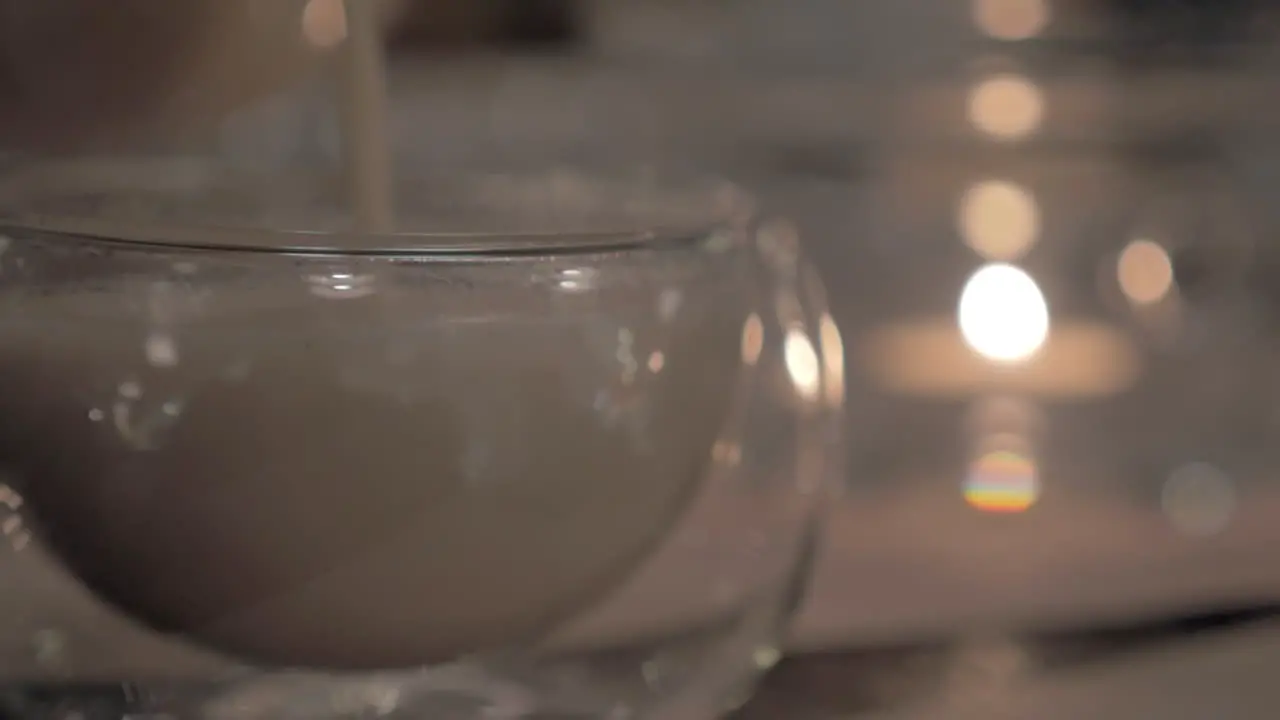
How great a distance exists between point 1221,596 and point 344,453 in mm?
338

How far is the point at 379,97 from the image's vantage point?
16.1 inches

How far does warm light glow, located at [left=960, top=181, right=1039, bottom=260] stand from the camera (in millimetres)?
1238

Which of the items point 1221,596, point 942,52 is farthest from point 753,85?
point 1221,596

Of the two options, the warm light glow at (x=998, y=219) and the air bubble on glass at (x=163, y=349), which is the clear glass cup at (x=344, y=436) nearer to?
the air bubble on glass at (x=163, y=349)

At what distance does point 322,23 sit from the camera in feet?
1.58

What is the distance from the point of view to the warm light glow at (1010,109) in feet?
4.05

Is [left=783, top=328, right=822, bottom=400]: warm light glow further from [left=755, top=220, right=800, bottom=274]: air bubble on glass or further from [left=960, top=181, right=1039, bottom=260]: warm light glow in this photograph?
[left=960, top=181, right=1039, bottom=260]: warm light glow

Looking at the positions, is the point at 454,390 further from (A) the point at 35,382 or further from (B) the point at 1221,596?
(B) the point at 1221,596

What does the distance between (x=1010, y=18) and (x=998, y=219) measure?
0.58 feet

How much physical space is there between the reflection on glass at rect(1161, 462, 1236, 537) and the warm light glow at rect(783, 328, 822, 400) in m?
0.17

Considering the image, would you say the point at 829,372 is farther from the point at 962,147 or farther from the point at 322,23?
the point at 962,147

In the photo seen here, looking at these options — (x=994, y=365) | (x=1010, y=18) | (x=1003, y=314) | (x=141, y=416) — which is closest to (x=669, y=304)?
(x=141, y=416)

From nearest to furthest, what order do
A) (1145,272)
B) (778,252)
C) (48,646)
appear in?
(48,646), (778,252), (1145,272)

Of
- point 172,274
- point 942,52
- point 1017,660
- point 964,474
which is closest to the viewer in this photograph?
point 172,274
